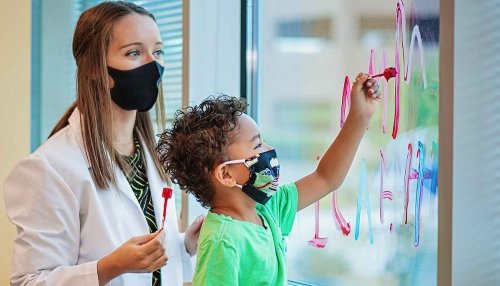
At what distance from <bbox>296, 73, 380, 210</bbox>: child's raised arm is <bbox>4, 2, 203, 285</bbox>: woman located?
0.35m

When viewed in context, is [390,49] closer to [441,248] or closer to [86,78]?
[441,248]

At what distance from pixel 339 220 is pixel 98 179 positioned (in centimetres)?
66

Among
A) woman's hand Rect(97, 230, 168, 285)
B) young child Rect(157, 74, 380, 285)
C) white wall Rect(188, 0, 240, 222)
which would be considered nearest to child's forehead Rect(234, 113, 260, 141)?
young child Rect(157, 74, 380, 285)

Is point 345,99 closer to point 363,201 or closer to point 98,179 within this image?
point 363,201

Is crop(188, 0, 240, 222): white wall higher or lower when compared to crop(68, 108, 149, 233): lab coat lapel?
higher

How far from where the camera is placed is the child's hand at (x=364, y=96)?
1448 millimetres

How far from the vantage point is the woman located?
1.59 m

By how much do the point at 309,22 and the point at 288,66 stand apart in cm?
16

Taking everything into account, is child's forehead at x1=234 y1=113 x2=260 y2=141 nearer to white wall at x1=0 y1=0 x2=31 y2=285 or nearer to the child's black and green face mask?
the child's black and green face mask

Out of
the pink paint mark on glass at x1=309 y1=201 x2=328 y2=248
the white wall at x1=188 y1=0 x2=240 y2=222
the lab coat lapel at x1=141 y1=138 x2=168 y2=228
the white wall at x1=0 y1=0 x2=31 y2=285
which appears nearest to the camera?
the lab coat lapel at x1=141 y1=138 x2=168 y2=228

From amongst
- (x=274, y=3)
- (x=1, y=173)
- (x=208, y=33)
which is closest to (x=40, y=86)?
(x=1, y=173)

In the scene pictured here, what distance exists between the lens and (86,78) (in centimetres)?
169

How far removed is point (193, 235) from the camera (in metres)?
1.75

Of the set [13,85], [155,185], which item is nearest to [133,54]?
[155,185]
